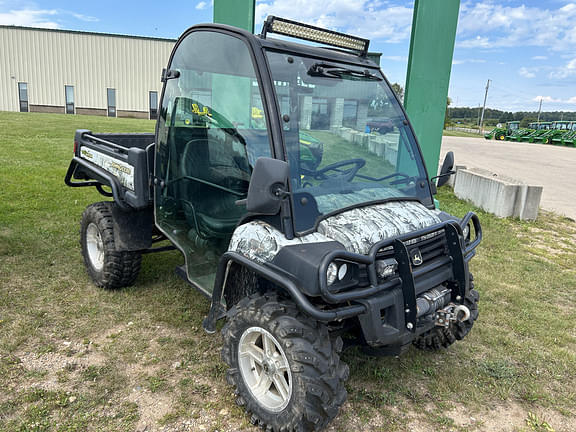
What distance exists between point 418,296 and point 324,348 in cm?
72

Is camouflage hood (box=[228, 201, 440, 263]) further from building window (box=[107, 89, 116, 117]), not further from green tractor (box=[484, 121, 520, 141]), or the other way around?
green tractor (box=[484, 121, 520, 141])

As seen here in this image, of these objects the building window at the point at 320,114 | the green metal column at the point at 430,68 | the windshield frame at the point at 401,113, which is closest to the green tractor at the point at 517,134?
the green metal column at the point at 430,68

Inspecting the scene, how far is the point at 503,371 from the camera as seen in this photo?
135 inches

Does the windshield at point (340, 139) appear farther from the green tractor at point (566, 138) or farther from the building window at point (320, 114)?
the green tractor at point (566, 138)

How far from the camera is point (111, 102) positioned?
38.6 metres

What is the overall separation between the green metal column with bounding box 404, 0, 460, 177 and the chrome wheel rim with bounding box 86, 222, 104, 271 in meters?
5.65

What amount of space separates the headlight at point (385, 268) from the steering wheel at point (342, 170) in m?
0.65

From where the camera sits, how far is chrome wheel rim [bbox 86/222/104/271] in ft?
14.5

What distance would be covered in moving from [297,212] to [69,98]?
41555 millimetres

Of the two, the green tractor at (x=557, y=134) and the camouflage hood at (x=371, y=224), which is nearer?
the camouflage hood at (x=371, y=224)

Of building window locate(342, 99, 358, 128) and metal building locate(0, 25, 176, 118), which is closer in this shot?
building window locate(342, 99, 358, 128)

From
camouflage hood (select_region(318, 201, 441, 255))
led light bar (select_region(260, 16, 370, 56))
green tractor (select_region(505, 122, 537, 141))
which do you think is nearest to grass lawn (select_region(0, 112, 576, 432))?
camouflage hood (select_region(318, 201, 441, 255))

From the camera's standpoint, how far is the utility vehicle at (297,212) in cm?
240

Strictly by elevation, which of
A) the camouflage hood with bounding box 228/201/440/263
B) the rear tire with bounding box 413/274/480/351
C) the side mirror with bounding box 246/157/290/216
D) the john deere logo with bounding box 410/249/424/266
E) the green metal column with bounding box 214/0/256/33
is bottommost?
the rear tire with bounding box 413/274/480/351
